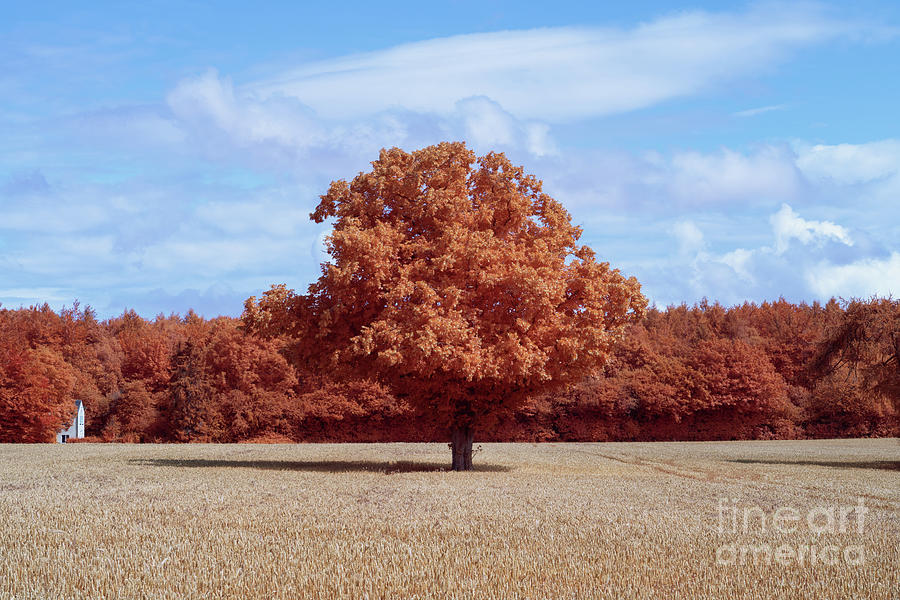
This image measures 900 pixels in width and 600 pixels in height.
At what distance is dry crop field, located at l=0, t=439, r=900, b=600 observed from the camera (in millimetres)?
8844

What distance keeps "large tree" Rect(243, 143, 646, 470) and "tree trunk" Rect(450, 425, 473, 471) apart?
0.04 m

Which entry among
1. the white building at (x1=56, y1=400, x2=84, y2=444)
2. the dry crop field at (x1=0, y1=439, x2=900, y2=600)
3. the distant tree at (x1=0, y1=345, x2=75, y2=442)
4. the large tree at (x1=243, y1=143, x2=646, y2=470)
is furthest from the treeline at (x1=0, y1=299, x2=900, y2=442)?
the dry crop field at (x1=0, y1=439, x2=900, y2=600)

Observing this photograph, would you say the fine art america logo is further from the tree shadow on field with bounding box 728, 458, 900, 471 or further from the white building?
the white building

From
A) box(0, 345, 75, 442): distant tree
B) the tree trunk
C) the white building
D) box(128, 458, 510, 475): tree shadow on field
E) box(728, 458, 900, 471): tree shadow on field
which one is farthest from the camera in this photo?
the white building

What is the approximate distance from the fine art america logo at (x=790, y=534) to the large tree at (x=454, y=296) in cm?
894

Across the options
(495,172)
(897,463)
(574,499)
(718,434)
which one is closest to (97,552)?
(574,499)

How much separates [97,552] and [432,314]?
1408 cm

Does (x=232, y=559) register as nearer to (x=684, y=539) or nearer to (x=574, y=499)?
(x=684, y=539)

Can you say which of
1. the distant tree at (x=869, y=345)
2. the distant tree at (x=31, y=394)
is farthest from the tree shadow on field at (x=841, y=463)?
the distant tree at (x=31, y=394)

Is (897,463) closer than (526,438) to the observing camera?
Yes

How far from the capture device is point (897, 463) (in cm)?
3425

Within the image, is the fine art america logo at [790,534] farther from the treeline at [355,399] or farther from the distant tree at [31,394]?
the distant tree at [31,394]

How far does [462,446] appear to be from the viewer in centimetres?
2838

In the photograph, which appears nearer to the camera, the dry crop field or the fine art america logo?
the dry crop field
